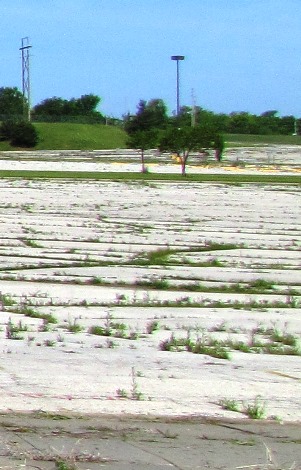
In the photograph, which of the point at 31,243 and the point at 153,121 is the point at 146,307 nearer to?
the point at 31,243


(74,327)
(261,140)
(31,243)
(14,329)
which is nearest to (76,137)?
(261,140)

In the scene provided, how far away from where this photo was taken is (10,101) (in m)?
147

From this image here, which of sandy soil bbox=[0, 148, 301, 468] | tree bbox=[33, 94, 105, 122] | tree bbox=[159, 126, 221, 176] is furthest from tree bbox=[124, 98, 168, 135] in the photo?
sandy soil bbox=[0, 148, 301, 468]

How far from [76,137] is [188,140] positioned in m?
54.4

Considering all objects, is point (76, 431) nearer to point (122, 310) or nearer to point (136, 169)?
point (122, 310)

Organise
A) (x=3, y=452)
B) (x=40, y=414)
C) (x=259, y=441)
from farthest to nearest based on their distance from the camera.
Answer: (x=40, y=414) → (x=259, y=441) → (x=3, y=452)

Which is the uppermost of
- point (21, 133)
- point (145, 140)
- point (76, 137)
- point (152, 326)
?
point (21, 133)

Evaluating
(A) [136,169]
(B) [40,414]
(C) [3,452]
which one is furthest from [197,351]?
(A) [136,169]

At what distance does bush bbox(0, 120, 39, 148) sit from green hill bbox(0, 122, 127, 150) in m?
0.79

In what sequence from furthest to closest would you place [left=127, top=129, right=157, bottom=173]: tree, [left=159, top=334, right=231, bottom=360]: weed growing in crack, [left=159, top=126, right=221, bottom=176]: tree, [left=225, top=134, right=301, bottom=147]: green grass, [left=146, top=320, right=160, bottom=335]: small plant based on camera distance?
[left=225, top=134, right=301, bottom=147]: green grass
[left=127, top=129, right=157, bottom=173]: tree
[left=159, top=126, right=221, bottom=176]: tree
[left=146, top=320, right=160, bottom=335]: small plant
[left=159, top=334, right=231, bottom=360]: weed growing in crack

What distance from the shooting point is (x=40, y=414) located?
22.9ft

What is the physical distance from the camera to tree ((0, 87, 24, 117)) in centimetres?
14438

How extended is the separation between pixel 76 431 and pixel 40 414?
50cm

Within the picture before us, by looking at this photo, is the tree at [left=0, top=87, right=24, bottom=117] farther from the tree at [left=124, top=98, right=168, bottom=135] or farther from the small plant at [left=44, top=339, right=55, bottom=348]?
the small plant at [left=44, top=339, right=55, bottom=348]
